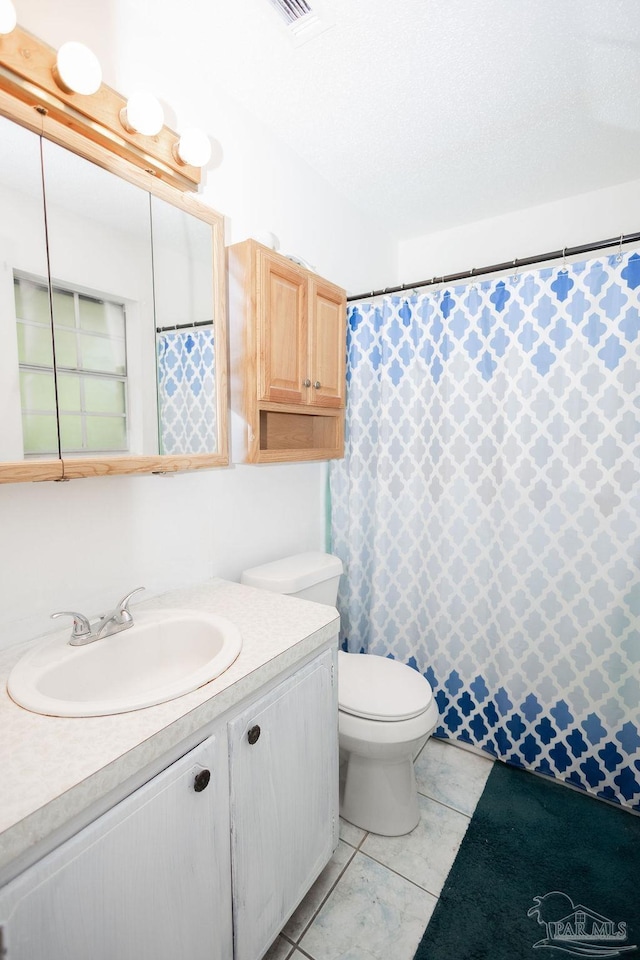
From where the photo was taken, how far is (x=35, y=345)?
39.1 inches

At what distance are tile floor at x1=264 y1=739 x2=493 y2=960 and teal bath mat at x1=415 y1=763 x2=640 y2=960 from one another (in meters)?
0.04

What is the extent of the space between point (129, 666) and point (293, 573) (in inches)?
26.8

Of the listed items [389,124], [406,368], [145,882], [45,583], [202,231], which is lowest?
[145,882]

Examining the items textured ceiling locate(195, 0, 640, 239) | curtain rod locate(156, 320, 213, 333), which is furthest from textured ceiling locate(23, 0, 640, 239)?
curtain rod locate(156, 320, 213, 333)

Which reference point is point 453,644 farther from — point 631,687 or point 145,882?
point 145,882

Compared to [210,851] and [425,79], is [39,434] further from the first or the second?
[425,79]

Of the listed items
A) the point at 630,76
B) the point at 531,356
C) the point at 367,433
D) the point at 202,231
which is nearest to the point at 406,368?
the point at 367,433

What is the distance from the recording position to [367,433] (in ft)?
6.81

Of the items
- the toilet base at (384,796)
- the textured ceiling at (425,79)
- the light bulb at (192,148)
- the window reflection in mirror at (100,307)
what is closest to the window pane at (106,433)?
the window reflection in mirror at (100,307)

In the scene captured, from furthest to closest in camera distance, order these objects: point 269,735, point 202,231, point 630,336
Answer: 1. point 630,336
2. point 202,231
3. point 269,735

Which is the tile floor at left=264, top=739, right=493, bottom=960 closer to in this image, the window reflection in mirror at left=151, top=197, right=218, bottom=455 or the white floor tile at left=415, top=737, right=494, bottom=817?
the white floor tile at left=415, top=737, right=494, bottom=817

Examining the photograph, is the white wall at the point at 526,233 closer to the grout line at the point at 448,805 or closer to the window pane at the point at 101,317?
the window pane at the point at 101,317

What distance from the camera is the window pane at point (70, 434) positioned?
41.1 inches

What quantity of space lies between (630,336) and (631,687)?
125cm
